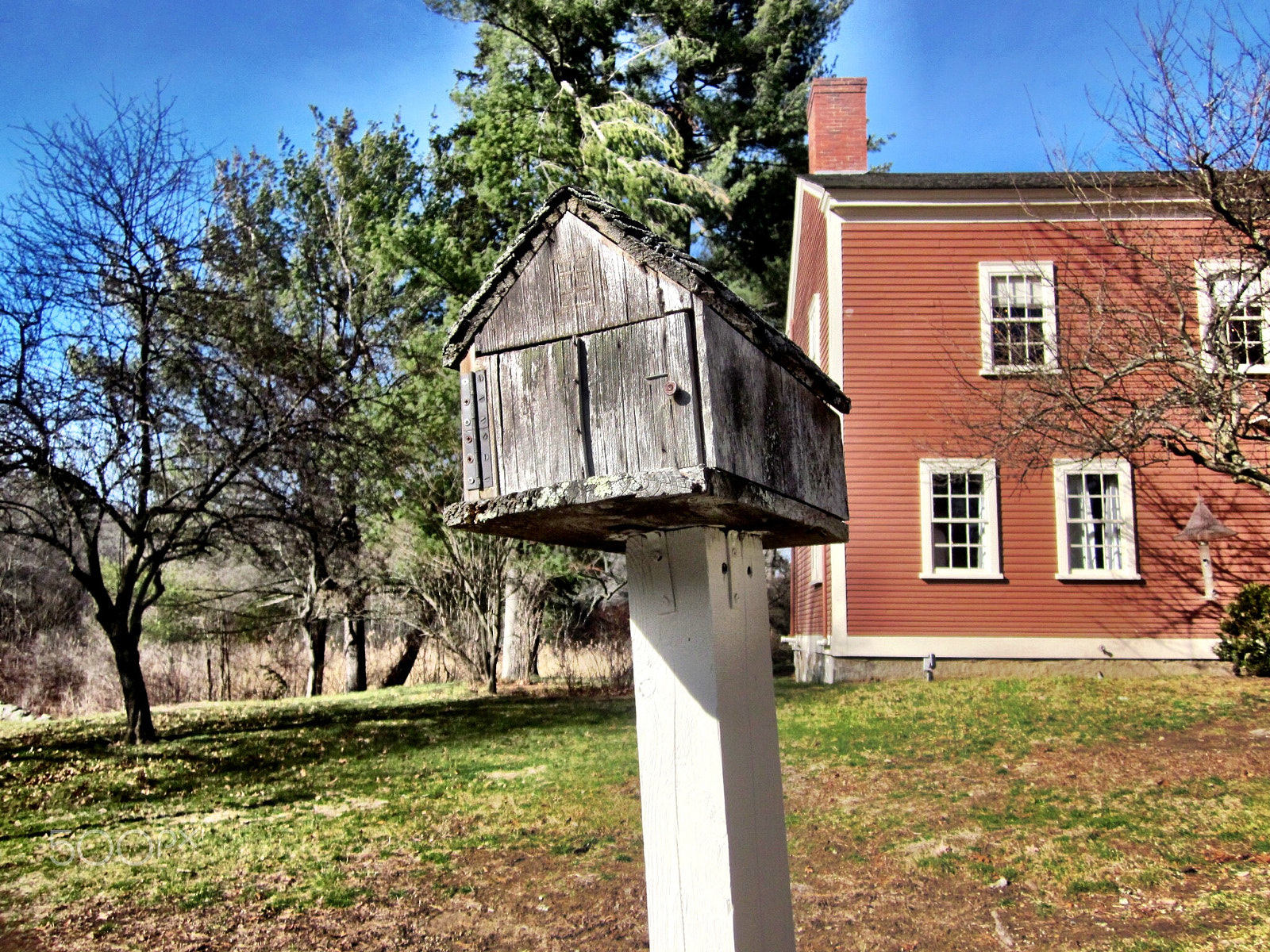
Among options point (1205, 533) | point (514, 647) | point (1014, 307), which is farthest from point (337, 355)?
point (1205, 533)

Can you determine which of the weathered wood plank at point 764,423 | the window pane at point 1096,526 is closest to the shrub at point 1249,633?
the window pane at point 1096,526

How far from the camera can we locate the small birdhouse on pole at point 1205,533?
1479 centimetres

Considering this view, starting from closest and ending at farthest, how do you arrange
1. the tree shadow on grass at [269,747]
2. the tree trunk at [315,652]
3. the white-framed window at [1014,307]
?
the tree shadow on grass at [269,747] → the white-framed window at [1014,307] → the tree trunk at [315,652]

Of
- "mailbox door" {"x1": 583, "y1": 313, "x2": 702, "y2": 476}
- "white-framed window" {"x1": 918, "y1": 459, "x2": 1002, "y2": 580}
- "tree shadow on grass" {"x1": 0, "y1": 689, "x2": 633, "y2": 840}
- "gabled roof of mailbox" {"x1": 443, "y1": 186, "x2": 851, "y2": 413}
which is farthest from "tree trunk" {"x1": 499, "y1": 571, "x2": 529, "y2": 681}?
"mailbox door" {"x1": 583, "y1": 313, "x2": 702, "y2": 476}

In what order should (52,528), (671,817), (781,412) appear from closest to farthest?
(671,817), (781,412), (52,528)

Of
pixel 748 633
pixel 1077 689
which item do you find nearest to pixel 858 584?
pixel 1077 689

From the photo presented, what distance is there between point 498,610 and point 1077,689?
9106 millimetres

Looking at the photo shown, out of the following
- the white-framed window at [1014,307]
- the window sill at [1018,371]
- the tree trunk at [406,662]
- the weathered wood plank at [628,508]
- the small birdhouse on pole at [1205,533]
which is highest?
the white-framed window at [1014,307]

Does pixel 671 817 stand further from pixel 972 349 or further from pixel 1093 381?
pixel 972 349

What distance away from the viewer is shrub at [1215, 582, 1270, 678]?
14086 mm

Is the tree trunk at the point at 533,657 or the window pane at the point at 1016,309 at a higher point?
the window pane at the point at 1016,309

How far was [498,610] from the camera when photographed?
671 inches

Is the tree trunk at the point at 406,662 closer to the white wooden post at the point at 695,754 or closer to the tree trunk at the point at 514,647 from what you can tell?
the tree trunk at the point at 514,647

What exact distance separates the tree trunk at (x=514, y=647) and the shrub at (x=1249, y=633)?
11.2 metres
